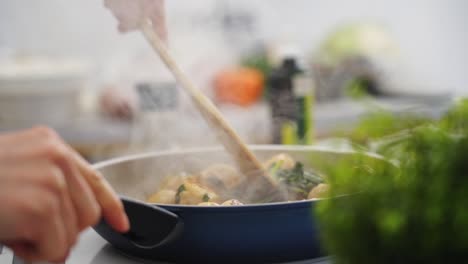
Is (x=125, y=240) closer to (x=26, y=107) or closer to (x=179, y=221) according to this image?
(x=179, y=221)

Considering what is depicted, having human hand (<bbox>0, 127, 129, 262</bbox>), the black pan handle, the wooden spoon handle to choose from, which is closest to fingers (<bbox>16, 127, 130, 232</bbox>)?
human hand (<bbox>0, 127, 129, 262</bbox>)

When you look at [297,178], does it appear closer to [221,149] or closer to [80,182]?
[221,149]

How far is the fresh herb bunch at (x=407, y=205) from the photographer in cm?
40

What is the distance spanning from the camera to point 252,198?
0.97 m

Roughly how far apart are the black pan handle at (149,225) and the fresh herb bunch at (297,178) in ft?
0.99

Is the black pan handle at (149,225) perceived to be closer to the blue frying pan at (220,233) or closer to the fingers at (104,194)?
the blue frying pan at (220,233)

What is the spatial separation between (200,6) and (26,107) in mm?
1158

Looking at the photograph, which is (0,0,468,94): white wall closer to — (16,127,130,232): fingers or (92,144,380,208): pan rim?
(92,144,380,208): pan rim

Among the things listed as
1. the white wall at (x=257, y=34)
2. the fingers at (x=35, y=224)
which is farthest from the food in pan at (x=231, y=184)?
the white wall at (x=257, y=34)

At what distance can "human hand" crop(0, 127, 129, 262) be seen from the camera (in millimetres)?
500

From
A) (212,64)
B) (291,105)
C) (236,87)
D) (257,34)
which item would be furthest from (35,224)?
(257,34)

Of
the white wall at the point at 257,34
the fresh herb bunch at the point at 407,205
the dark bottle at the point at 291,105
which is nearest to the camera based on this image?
the fresh herb bunch at the point at 407,205

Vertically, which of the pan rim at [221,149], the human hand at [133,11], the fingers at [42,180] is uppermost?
the human hand at [133,11]

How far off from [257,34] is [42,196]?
2720mm
